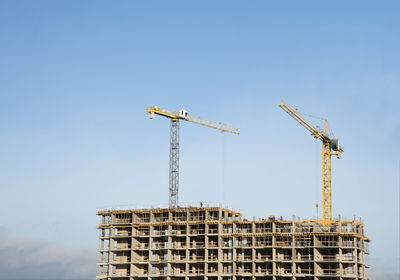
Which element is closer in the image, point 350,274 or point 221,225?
point 350,274

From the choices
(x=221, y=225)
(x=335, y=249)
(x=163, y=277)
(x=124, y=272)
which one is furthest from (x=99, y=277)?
(x=335, y=249)

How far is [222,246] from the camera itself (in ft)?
593

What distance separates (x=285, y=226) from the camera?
177625mm

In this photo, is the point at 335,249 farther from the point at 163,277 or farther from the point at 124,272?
the point at 124,272

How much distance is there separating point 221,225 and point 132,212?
87.7 feet

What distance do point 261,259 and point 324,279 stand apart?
17.3 meters

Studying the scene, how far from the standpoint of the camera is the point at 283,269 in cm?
17388

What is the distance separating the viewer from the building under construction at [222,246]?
172250 mm

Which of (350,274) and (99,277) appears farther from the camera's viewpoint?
(99,277)

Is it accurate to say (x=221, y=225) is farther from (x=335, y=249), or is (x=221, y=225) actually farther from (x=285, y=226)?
(x=335, y=249)

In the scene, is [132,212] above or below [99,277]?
above

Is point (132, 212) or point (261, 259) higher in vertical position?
point (132, 212)

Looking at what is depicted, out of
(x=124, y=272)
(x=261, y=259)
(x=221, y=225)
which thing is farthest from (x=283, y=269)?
(x=124, y=272)

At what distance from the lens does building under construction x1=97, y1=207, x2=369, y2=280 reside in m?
172
